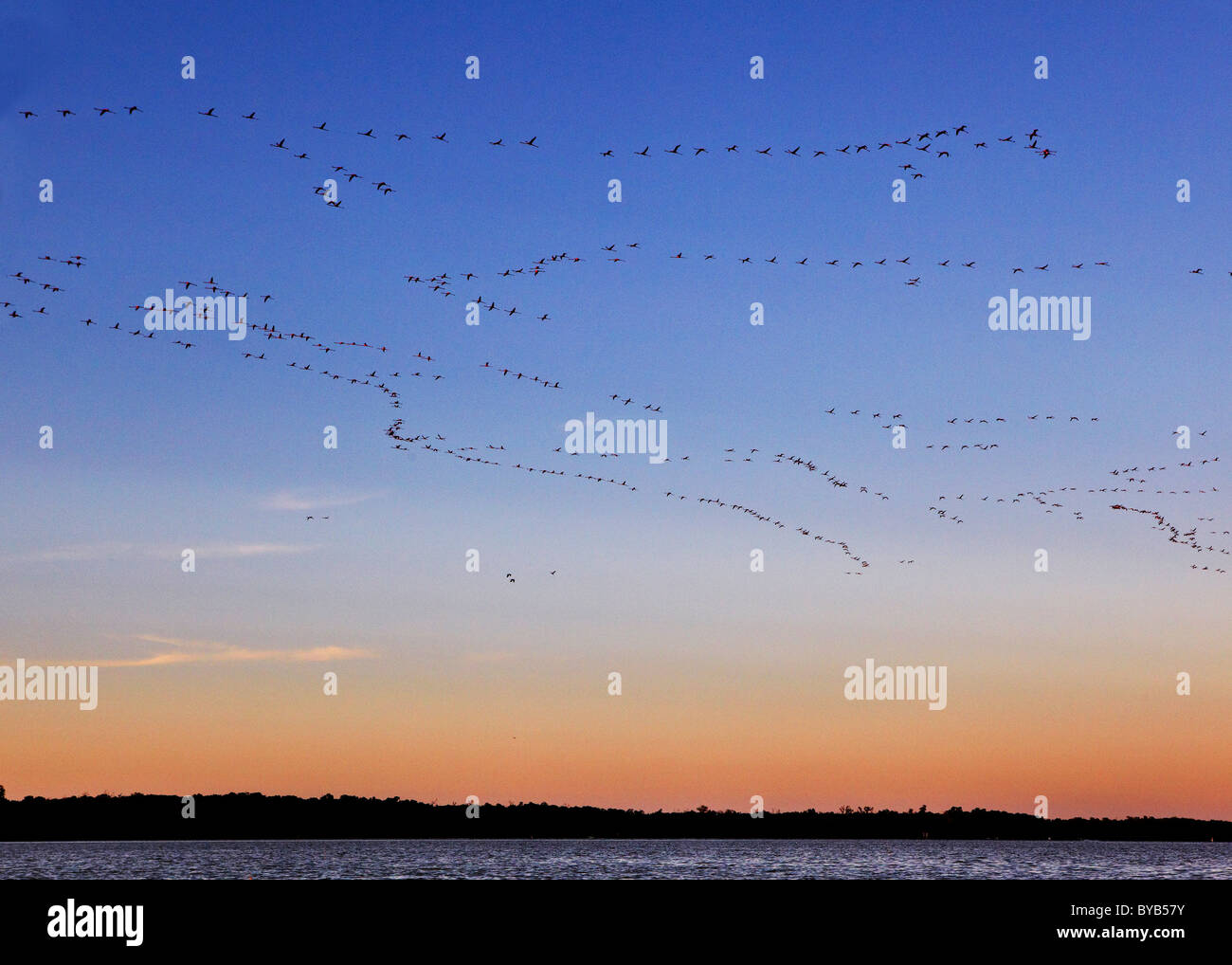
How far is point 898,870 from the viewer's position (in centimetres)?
12850
